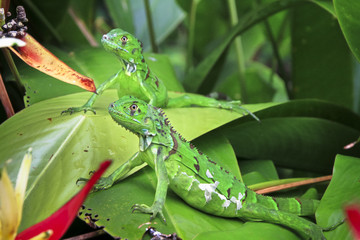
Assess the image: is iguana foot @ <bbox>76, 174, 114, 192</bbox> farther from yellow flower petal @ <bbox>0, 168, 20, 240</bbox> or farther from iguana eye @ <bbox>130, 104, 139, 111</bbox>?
yellow flower petal @ <bbox>0, 168, 20, 240</bbox>

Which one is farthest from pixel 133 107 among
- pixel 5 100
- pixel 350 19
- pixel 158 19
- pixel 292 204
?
pixel 158 19

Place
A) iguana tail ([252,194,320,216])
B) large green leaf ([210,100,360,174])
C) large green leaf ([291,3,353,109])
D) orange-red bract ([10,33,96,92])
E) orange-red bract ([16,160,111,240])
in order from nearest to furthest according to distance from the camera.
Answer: orange-red bract ([16,160,111,240]), orange-red bract ([10,33,96,92]), iguana tail ([252,194,320,216]), large green leaf ([210,100,360,174]), large green leaf ([291,3,353,109])

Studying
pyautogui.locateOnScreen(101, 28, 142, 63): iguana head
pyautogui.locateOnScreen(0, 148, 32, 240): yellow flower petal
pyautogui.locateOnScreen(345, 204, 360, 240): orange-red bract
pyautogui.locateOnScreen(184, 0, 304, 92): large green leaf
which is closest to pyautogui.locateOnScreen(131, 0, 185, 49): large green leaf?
pyautogui.locateOnScreen(184, 0, 304, 92): large green leaf

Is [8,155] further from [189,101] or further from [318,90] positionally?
[318,90]

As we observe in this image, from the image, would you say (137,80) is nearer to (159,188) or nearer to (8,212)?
A: (159,188)

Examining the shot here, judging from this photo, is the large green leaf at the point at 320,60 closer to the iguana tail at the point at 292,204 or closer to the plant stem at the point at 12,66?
the iguana tail at the point at 292,204
